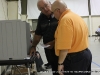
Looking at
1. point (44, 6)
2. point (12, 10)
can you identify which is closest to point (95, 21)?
point (12, 10)

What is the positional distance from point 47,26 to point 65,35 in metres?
0.63

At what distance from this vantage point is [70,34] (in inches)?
52.1

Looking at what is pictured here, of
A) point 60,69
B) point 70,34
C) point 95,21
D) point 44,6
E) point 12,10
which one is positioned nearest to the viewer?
point 70,34

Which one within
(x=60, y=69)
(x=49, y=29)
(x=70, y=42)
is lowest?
(x=60, y=69)

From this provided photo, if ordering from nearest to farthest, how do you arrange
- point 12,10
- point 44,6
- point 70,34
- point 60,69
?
point 70,34
point 60,69
point 44,6
point 12,10

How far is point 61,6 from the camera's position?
140 cm

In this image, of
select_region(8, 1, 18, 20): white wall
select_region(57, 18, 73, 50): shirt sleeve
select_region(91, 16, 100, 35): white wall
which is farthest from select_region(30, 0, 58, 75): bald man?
select_region(91, 16, 100, 35): white wall

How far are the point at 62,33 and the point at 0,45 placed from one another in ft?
2.03

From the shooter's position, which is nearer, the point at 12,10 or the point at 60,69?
the point at 60,69

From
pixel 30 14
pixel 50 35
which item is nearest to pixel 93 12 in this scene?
pixel 30 14

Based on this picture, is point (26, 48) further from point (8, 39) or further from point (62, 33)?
point (62, 33)

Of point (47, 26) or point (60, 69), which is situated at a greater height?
point (47, 26)

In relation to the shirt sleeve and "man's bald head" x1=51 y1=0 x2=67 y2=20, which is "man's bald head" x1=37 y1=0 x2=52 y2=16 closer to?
"man's bald head" x1=51 y1=0 x2=67 y2=20

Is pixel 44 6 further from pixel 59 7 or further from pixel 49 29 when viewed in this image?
pixel 59 7
